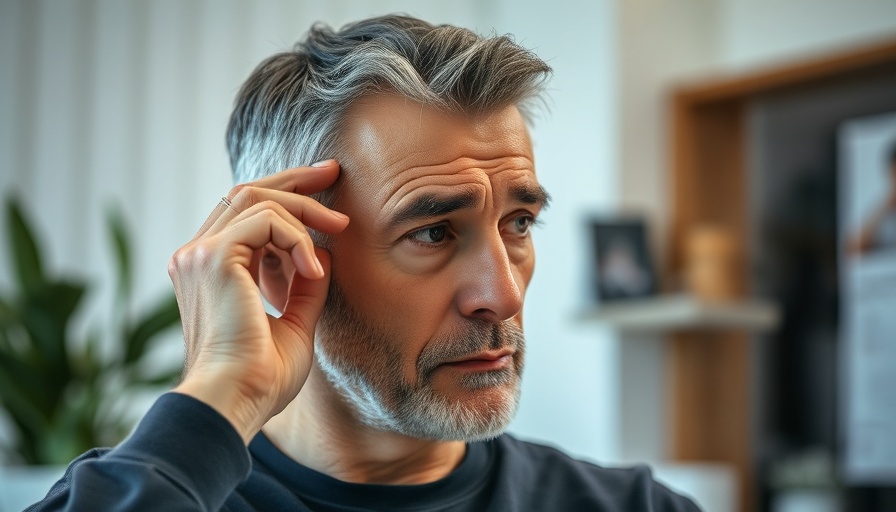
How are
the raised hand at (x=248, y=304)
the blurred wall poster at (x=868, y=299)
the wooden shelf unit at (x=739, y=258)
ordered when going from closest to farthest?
the raised hand at (x=248, y=304) < the blurred wall poster at (x=868, y=299) < the wooden shelf unit at (x=739, y=258)

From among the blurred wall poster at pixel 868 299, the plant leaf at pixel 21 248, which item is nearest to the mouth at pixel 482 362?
the plant leaf at pixel 21 248

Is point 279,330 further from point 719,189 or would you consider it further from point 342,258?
point 719,189

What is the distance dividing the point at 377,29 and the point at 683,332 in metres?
2.39

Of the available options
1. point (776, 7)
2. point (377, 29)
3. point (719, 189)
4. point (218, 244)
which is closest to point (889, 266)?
point (719, 189)

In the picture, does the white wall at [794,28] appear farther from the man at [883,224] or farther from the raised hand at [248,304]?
the raised hand at [248,304]

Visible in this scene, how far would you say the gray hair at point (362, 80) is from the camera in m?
1.41

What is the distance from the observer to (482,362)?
138 centimetres

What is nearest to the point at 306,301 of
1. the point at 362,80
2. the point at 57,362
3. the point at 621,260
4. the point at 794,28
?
the point at 362,80

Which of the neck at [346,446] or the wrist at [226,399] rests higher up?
the wrist at [226,399]

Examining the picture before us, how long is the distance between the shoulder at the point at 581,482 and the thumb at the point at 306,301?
353mm

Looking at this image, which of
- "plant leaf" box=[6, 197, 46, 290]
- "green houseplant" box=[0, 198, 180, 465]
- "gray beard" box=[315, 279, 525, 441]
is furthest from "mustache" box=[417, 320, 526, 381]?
"plant leaf" box=[6, 197, 46, 290]

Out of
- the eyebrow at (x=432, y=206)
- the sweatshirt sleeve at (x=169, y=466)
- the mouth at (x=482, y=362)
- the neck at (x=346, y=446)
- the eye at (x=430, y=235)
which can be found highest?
the eyebrow at (x=432, y=206)

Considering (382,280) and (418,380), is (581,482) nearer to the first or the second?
(418,380)

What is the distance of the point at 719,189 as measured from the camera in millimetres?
3711
